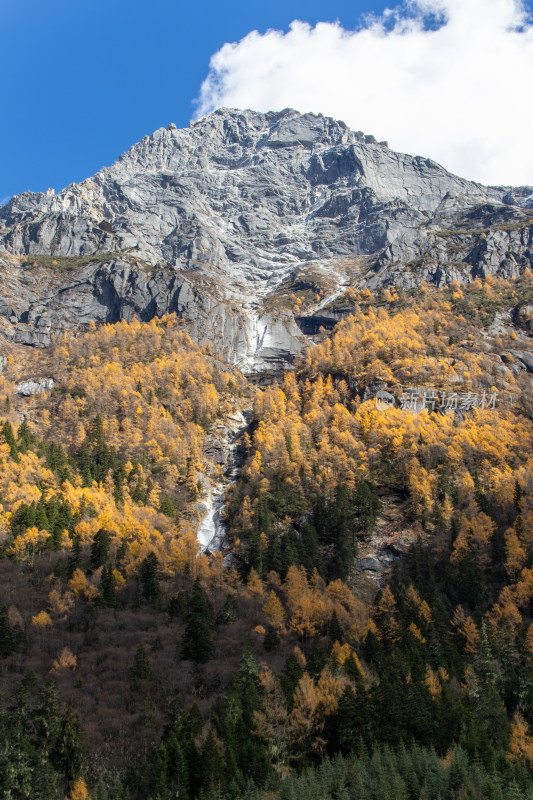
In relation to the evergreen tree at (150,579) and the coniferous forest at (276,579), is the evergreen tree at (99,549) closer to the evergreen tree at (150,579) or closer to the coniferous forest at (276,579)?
the coniferous forest at (276,579)

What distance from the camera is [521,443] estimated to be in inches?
4254

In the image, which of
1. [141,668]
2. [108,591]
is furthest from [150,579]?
[141,668]

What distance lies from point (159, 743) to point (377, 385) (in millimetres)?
102754

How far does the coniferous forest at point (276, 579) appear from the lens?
4728 centimetres

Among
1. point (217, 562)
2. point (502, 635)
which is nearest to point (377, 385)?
point (217, 562)

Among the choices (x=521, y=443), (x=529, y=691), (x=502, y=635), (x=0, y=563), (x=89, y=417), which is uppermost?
(x=89, y=417)

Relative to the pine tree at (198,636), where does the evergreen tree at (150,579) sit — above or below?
above

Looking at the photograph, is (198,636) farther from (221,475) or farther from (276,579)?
(221,475)

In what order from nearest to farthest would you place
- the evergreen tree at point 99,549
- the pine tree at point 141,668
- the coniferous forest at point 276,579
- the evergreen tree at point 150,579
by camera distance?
the coniferous forest at point 276,579, the pine tree at point 141,668, the evergreen tree at point 150,579, the evergreen tree at point 99,549

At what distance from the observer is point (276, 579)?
268 ft

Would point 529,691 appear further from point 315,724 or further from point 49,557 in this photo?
point 49,557

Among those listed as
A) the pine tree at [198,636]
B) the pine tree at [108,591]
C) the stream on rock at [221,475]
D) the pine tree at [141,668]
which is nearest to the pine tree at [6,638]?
the pine tree at [108,591]

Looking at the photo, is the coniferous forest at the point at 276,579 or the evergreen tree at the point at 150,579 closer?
the coniferous forest at the point at 276,579

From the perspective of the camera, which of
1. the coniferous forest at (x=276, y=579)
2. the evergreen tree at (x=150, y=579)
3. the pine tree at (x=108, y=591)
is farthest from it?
the evergreen tree at (x=150, y=579)
